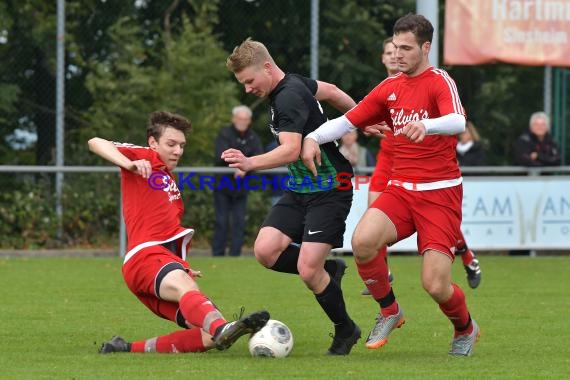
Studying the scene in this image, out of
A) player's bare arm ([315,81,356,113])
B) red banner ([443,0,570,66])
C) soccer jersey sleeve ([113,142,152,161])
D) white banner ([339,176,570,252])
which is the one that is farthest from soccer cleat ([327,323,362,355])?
red banner ([443,0,570,66])

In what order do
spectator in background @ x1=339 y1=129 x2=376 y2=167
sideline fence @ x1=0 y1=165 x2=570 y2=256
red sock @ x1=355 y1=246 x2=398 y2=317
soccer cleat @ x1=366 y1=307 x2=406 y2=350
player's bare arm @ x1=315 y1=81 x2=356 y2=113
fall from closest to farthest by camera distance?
red sock @ x1=355 y1=246 x2=398 y2=317
soccer cleat @ x1=366 y1=307 x2=406 y2=350
player's bare arm @ x1=315 y1=81 x2=356 y2=113
sideline fence @ x1=0 y1=165 x2=570 y2=256
spectator in background @ x1=339 y1=129 x2=376 y2=167

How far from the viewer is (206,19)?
61.7 feet

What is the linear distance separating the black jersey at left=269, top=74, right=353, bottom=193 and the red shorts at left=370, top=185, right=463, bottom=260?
1.43 feet

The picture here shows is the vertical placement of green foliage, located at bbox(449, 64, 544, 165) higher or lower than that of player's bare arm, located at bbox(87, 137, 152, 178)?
higher

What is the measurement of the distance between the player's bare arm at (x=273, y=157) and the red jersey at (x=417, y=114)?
0.43 m

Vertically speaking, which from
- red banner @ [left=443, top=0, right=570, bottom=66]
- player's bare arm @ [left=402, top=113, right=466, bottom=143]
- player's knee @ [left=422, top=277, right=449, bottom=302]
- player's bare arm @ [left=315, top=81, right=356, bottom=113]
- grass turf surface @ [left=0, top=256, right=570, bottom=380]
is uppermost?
red banner @ [left=443, top=0, right=570, bottom=66]

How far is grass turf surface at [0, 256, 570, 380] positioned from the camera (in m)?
7.52

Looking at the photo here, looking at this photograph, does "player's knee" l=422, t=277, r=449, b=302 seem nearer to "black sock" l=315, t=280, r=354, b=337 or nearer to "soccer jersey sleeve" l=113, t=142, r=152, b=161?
"black sock" l=315, t=280, r=354, b=337

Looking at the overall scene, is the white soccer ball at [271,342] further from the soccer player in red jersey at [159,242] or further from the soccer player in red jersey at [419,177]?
the soccer player in red jersey at [419,177]

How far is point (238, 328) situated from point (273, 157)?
3.60 ft

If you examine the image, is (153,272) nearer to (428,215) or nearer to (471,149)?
(428,215)

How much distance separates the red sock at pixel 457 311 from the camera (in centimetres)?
813

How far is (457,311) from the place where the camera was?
818cm

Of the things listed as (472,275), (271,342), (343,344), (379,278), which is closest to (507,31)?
(472,275)
